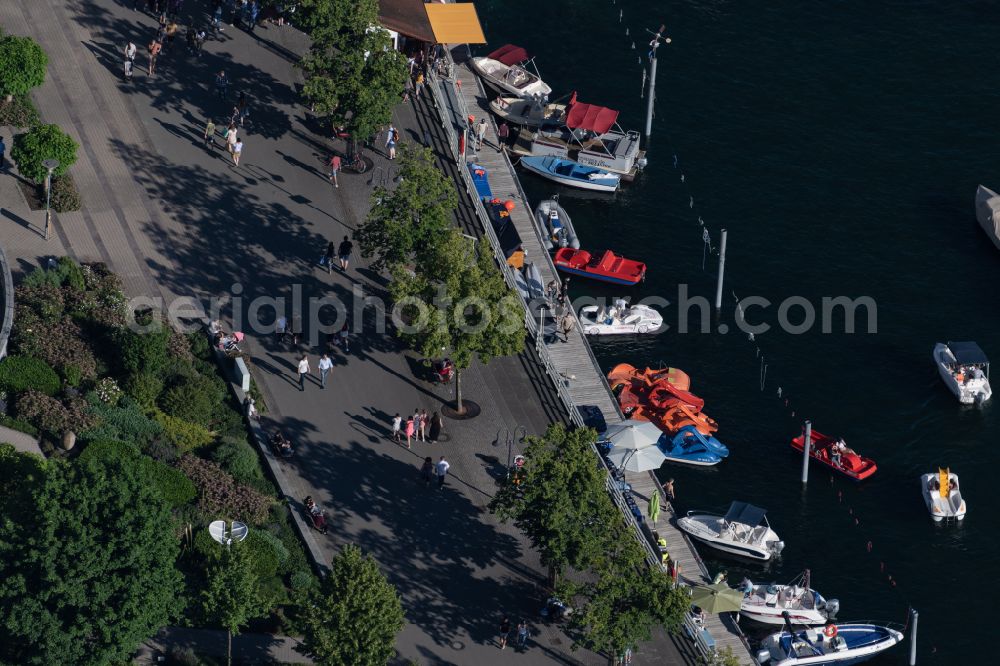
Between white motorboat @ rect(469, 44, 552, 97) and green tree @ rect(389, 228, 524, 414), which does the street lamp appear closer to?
green tree @ rect(389, 228, 524, 414)

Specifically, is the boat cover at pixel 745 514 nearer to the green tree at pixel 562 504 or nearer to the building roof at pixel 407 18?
the green tree at pixel 562 504

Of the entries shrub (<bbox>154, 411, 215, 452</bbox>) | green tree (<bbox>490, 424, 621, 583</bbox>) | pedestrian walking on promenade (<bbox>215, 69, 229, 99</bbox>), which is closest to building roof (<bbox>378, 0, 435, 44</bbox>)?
pedestrian walking on promenade (<bbox>215, 69, 229, 99</bbox>)

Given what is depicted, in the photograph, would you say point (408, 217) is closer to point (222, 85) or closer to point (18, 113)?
point (222, 85)

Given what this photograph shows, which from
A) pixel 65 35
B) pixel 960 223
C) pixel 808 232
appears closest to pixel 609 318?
pixel 808 232

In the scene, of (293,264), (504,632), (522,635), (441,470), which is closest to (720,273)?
(293,264)

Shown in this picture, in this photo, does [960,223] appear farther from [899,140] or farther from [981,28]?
[981,28]

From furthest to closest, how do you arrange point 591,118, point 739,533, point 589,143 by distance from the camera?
point 589,143 → point 591,118 → point 739,533
